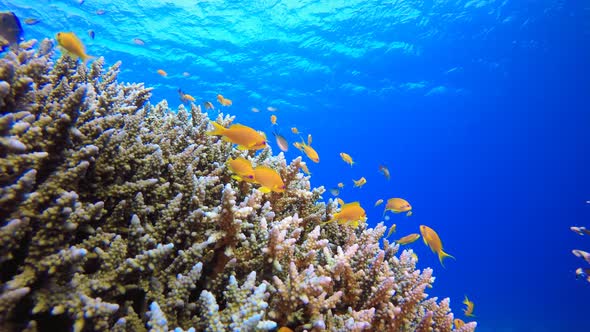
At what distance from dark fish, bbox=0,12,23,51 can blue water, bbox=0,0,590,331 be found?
75.0ft

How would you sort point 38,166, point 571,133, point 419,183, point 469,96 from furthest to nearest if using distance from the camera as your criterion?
point 419,183, point 571,133, point 469,96, point 38,166

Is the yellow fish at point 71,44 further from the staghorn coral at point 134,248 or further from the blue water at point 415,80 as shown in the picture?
the blue water at point 415,80

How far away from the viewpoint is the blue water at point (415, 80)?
25250 millimetres

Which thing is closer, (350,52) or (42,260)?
(42,260)

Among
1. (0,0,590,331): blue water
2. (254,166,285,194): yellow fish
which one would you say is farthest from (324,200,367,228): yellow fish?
(0,0,590,331): blue water

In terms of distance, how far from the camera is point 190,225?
2068mm

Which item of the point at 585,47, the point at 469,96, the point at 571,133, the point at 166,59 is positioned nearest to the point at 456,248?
the point at 571,133

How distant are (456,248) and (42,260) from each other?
369 ft

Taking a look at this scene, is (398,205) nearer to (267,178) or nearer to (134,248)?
(267,178)

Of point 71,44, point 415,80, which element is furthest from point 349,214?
point 415,80

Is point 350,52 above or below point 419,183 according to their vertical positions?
below

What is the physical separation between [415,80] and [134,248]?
42.5 m

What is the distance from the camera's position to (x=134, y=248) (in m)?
1.83

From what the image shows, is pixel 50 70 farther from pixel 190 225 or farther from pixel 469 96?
pixel 469 96
